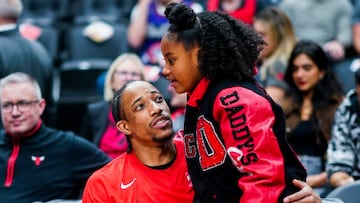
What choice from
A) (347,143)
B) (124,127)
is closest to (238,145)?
(124,127)

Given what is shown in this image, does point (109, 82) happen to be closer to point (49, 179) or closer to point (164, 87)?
point (164, 87)

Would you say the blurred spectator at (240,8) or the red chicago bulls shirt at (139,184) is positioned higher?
the blurred spectator at (240,8)

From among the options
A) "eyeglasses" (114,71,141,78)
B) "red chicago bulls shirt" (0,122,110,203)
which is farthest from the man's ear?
"eyeglasses" (114,71,141,78)

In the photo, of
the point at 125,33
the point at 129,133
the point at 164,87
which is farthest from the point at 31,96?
the point at 125,33

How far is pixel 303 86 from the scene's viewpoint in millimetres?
5082

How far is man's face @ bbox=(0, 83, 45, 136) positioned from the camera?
418 centimetres

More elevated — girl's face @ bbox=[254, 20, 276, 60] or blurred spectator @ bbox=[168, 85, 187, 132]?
girl's face @ bbox=[254, 20, 276, 60]

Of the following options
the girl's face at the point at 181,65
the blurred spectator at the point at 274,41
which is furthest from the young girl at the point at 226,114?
the blurred spectator at the point at 274,41

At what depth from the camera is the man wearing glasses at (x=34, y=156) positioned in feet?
13.2

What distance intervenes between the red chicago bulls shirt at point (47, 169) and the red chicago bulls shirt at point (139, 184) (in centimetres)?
80

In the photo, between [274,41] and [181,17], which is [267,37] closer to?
[274,41]

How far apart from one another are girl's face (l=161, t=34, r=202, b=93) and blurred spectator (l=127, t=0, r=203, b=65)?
3.63 metres

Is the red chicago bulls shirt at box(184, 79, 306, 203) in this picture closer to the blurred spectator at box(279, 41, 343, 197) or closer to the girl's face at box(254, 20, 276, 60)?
the blurred spectator at box(279, 41, 343, 197)

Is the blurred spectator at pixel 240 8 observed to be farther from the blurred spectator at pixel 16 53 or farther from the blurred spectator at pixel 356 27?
Result: the blurred spectator at pixel 16 53
